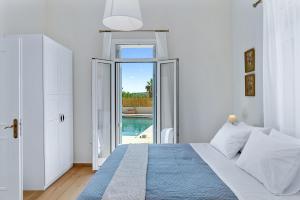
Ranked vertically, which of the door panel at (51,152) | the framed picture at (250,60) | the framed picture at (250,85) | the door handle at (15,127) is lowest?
the door panel at (51,152)

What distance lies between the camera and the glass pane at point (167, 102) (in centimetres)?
432

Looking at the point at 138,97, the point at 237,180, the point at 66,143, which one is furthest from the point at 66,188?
the point at 237,180

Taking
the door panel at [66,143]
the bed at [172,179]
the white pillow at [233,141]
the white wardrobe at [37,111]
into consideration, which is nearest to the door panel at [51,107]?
the white wardrobe at [37,111]

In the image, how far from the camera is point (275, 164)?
5.78ft

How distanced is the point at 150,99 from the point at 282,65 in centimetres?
249

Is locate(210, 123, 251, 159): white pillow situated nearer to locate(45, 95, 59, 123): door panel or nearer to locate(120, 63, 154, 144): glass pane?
locate(120, 63, 154, 144): glass pane

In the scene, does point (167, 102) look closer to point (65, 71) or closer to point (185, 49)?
point (185, 49)

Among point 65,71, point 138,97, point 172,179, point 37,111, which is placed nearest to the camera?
point 172,179

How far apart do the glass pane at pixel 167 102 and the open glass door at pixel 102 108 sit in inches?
33.4

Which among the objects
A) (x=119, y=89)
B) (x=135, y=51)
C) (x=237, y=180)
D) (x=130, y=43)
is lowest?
(x=237, y=180)

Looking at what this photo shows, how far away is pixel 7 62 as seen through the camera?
2705mm

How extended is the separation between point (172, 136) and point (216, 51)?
65.9 inches

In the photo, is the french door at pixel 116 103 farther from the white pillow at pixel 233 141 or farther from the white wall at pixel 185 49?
the white pillow at pixel 233 141

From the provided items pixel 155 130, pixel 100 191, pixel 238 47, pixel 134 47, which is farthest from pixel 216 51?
pixel 100 191
